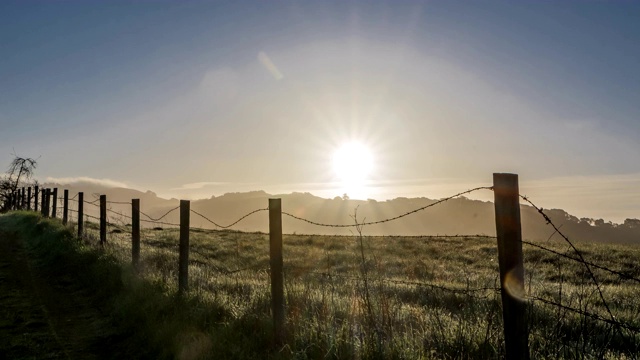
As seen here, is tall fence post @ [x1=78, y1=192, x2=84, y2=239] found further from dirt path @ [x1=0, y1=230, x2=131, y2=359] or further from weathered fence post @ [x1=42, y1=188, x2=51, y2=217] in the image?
weathered fence post @ [x1=42, y1=188, x2=51, y2=217]

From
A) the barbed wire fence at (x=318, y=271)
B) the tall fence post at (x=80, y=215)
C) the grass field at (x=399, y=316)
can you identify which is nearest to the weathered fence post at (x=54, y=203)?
the barbed wire fence at (x=318, y=271)

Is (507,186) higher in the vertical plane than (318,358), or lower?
higher

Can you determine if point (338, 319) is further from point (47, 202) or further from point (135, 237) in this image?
point (47, 202)

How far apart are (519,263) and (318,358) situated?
2649 millimetres

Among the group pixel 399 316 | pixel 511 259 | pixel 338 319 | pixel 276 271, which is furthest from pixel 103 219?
pixel 511 259

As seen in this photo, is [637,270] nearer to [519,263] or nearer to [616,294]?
[616,294]

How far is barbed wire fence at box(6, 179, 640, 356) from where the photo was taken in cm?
550

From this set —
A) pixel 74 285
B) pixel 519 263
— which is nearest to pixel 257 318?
pixel 519 263

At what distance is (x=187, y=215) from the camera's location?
888cm

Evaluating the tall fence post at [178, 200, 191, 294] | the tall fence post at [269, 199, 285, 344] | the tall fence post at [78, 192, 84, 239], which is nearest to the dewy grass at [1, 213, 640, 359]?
the tall fence post at [269, 199, 285, 344]

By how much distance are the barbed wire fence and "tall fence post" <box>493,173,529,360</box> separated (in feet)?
0.44

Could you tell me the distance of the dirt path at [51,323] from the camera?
6621 mm

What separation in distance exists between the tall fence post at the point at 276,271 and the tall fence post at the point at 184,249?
8.85 ft

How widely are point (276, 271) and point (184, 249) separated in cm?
312
